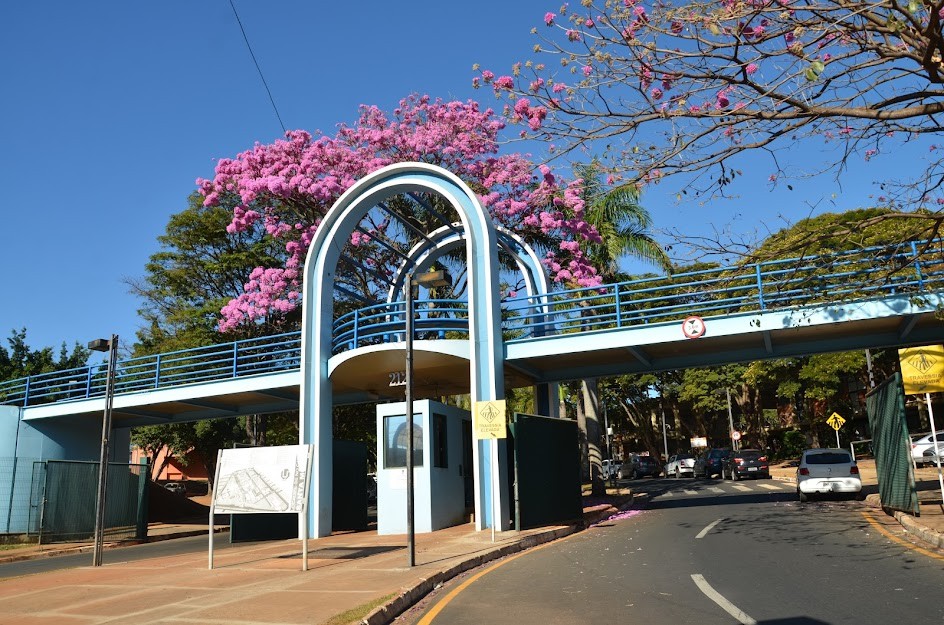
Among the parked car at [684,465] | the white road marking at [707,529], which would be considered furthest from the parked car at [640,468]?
the white road marking at [707,529]

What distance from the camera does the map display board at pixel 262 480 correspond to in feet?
39.8

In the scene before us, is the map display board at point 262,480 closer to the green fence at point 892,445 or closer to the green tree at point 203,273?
the green fence at point 892,445

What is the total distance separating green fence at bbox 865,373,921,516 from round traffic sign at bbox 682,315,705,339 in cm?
379

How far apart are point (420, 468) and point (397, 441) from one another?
2.97 feet

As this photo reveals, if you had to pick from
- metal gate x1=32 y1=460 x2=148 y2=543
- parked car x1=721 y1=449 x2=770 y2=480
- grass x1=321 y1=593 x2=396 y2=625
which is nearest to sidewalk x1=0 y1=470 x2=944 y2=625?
grass x1=321 y1=593 x2=396 y2=625

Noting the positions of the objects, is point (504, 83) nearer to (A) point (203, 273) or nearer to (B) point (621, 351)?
(B) point (621, 351)

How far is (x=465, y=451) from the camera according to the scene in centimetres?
2061

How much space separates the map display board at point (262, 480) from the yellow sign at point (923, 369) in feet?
35.8

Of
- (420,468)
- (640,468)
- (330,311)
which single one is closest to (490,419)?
(420,468)

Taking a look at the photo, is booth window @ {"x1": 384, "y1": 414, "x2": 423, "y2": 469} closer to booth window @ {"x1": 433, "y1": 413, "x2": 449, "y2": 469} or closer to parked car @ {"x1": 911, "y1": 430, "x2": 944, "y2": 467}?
booth window @ {"x1": 433, "y1": 413, "x2": 449, "y2": 469}

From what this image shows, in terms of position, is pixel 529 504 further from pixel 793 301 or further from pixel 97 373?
pixel 97 373

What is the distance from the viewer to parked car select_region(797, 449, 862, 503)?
67.9 feet

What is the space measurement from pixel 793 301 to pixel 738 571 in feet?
26.3

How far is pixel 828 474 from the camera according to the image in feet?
68.5
